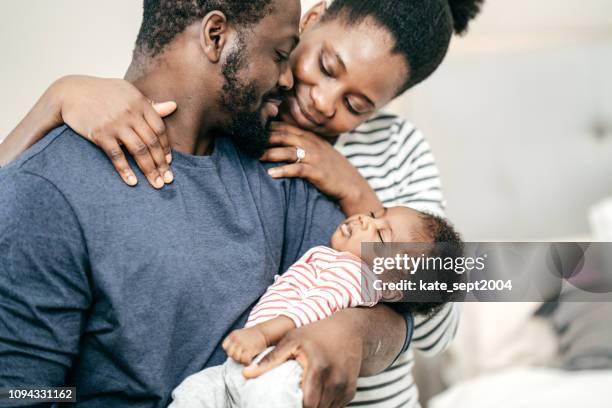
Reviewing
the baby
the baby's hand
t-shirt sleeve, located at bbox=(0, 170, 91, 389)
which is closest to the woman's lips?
the baby

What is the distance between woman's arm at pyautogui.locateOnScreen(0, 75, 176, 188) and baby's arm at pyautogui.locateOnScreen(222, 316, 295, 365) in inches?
10.7

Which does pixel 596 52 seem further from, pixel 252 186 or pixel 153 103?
pixel 153 103

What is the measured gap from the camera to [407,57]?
128 cm

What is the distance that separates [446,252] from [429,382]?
1.04 metres

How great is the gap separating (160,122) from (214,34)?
0.19 meters

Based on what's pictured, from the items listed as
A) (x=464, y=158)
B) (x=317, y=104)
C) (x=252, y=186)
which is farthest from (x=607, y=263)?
(x=252, y=186)

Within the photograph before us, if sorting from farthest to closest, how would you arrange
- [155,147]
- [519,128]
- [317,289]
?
[519,128], [317,289], [155,147]

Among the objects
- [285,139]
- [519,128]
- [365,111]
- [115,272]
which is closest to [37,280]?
[115,272]

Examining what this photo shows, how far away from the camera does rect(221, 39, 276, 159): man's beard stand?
1.01m

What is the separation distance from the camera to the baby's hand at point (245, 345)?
0.84 metres

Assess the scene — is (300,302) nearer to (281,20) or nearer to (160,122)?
(160,122)

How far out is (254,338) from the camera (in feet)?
2.82

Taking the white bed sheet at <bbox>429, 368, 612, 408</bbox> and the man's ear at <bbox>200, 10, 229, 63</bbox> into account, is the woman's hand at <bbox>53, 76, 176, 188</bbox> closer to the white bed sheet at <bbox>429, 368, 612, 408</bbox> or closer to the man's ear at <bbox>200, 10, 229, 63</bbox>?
the man's ear at <bbox>200, 10, 229, 63</bbox>

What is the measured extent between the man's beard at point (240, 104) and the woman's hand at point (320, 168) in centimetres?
7
